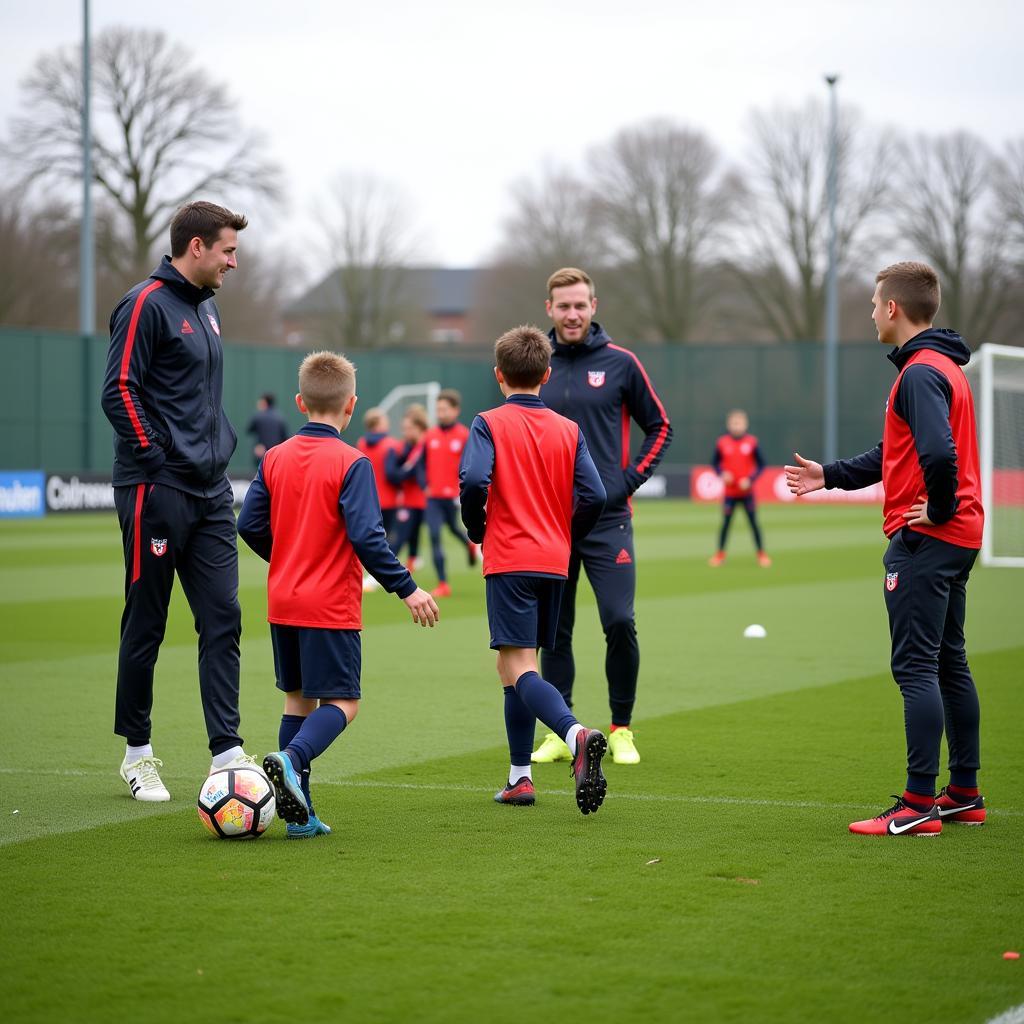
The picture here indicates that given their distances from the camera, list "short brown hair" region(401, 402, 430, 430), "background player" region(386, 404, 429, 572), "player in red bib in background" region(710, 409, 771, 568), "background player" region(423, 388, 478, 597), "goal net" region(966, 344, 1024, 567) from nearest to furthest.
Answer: "background player" region(423, 388, 478, 597)
"background player" region(386, 404, 429, 572)
"short brown hair" region(401, 402, 430, 430)
"player in red bib in background" region(710, 409, 771, 568)
"goal net" region(966, 344, 1024, 567)

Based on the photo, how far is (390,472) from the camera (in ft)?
56.1

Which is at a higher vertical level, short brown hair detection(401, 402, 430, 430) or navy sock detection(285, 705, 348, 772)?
short brown hair detection(401, 402, 430, 430)

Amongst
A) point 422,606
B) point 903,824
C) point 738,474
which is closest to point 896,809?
point 903,824

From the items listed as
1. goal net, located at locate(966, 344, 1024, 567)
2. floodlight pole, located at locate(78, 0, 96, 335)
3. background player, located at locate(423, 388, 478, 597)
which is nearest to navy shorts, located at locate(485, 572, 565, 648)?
background player, located at locate(423, 388, 478, 597)

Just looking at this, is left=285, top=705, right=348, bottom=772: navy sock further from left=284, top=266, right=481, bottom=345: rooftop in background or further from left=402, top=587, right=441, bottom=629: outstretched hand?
left=284, top=266, right=481, bottom=345: rooftop in background

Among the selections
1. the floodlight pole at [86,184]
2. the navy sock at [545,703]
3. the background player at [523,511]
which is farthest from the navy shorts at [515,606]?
the floodlight pole at [86,184]

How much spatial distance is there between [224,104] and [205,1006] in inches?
1861

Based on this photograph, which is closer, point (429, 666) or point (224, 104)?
point (429, 666)

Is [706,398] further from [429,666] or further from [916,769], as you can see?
[916,769]

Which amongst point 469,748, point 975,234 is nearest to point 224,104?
point 975,234

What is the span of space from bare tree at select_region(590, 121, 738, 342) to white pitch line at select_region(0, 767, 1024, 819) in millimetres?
50501

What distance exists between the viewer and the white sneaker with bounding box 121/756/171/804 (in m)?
6.42

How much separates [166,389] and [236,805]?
173 centimetres

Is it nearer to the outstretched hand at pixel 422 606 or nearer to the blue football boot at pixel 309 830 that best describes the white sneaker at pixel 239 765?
the blue football boot at pixel 309 830
